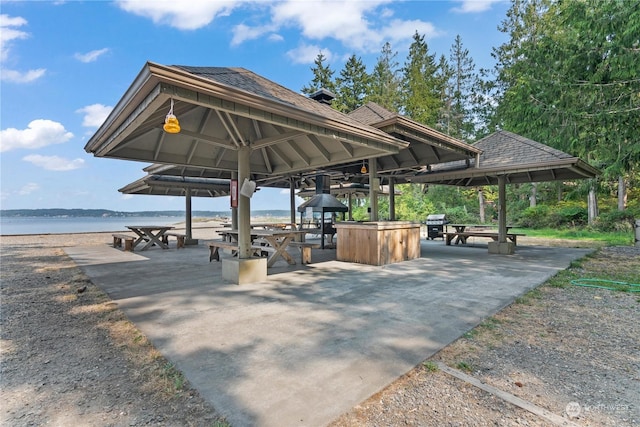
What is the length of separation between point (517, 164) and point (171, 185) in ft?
36.5

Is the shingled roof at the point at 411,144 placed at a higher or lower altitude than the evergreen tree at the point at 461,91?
lower

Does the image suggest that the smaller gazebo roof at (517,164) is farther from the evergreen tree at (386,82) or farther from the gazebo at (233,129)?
the evergreen tree at (386,82)

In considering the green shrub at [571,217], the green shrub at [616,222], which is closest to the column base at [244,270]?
the green shrub at [616,222]

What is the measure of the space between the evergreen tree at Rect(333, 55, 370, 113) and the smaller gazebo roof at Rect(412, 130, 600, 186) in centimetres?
1532

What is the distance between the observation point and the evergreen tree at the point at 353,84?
2372 centimetres

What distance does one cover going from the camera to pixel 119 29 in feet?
27.5

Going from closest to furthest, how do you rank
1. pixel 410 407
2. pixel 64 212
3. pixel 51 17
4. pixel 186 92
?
pixel 410 407 < pixel 186 92 < pixel 51 17 < pixel 64 212

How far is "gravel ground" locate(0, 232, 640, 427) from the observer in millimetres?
1747

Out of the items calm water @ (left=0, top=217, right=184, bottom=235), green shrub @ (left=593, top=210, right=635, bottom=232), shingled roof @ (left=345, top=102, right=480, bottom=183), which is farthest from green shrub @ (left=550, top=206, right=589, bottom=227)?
calm water @ (left=0, top=217, right=184, bottom=235)

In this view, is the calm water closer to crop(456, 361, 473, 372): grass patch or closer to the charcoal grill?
the charcoal grill

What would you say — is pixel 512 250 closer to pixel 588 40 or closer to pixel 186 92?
pixel 588 40

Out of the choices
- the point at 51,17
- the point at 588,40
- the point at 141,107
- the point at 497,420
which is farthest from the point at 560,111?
the point at 51,17

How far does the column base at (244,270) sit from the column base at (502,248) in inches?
→ 279

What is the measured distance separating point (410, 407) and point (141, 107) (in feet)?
12.2
